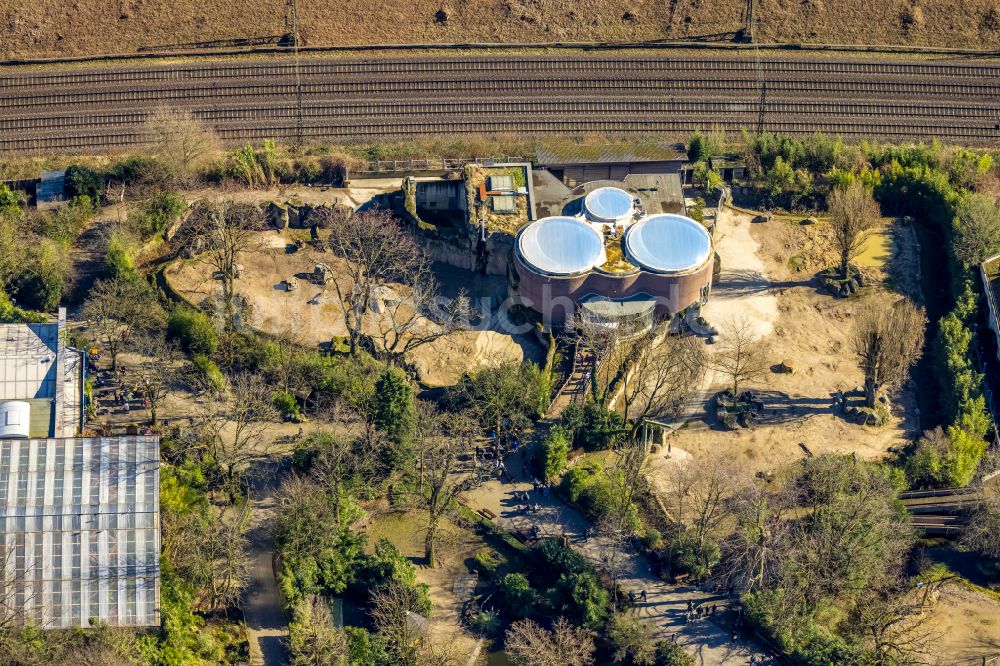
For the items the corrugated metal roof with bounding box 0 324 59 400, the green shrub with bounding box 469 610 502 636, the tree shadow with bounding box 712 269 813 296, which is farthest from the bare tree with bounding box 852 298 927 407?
the corrugated metal roof with bounding box 0 324 59 400

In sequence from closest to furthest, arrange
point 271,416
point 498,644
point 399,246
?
point 498,644
point 271,416
point 399,246

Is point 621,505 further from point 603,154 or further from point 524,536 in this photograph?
point 603,154

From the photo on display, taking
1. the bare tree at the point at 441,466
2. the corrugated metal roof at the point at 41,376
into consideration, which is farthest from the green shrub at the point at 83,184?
the bare tree at the point at 441,466

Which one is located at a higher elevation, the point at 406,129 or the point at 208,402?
the point at 406,129

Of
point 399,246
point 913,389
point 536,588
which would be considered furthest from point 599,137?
point 536,588

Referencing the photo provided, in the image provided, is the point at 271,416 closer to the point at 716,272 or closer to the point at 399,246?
the point at 399,246

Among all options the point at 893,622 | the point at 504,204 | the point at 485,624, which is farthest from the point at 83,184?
the point at 893,622

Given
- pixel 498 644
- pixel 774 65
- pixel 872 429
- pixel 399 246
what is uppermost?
pixel 774 65

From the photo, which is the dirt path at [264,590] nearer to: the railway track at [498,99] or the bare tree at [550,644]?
the bare tree at [550,644]
